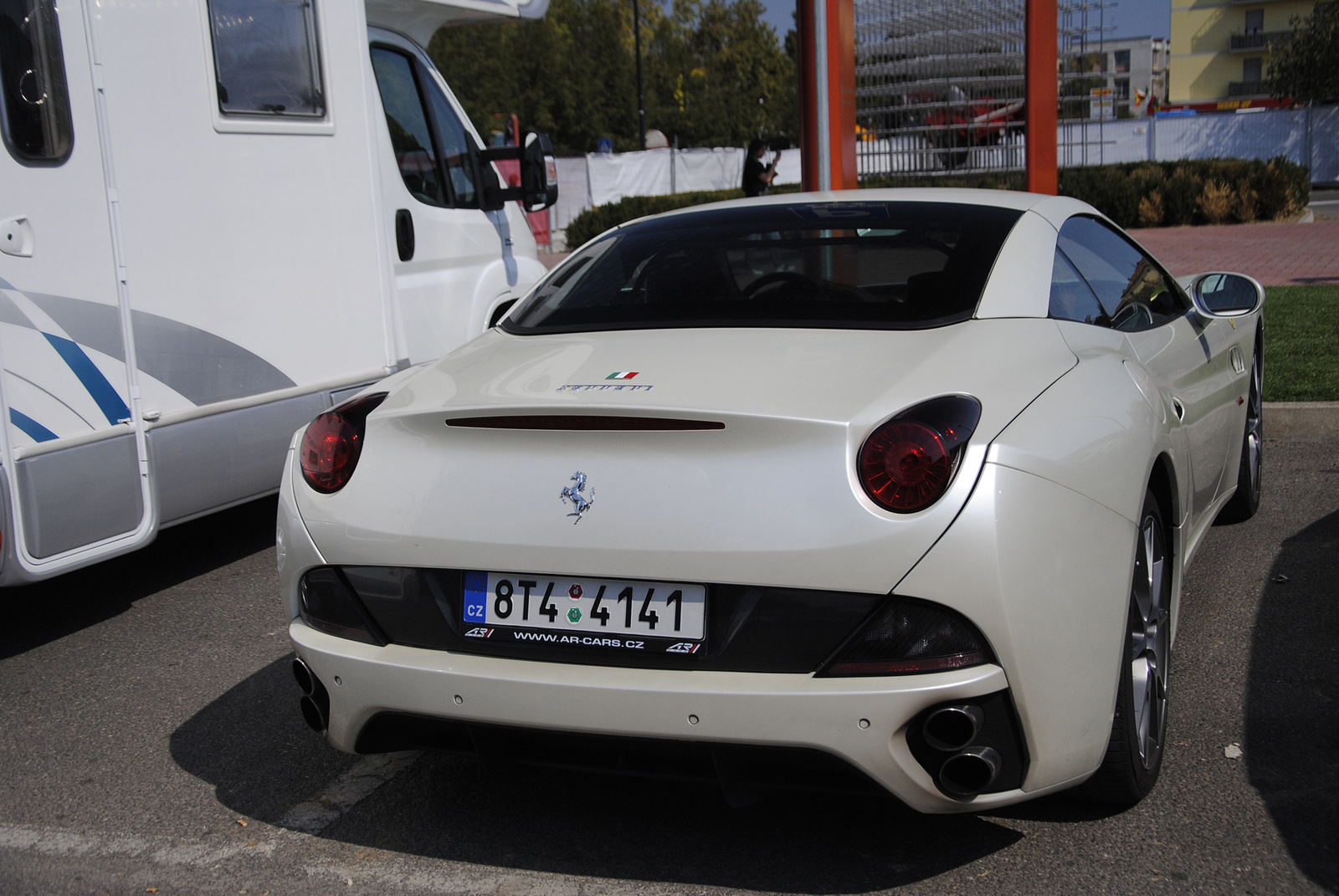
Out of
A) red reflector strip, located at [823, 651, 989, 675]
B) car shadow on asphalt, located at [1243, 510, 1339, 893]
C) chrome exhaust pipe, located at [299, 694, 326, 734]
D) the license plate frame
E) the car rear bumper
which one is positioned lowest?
car shadow on asphalt, located at [1243, 510, 1339, 893]

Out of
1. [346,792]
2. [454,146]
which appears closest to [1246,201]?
[454,146]

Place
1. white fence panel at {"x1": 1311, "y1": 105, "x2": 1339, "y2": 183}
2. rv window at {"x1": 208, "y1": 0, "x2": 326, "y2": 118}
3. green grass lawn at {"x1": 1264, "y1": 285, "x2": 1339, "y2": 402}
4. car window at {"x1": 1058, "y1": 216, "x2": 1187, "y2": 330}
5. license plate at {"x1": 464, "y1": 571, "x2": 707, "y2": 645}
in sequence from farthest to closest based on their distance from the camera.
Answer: white fence panel at {"x1": 1311, "y1": 105, "x2": 1339, "y2": 183}, green grass lawn at {"x1": 1264, "y1": 285, "x2": 1339, "y2": 402}, rv window at {"x1": 208, "y1": 0, "x2": 326, "y2": 118}, car window at {"x1": 1058, "y1": 216, "x2": 1187, "y2": 330}, license plate at {"x1": 464, "y1": 571, "x2": 707, "y2": 645}

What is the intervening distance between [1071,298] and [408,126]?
13.0ft

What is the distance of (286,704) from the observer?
148 inches

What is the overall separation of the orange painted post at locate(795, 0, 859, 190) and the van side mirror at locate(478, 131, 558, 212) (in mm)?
3615

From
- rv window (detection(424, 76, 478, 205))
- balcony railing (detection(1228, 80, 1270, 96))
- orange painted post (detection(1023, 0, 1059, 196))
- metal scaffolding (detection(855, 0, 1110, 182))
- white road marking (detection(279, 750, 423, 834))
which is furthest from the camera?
balcony railing (detection(1228, 80, 1270, 96))

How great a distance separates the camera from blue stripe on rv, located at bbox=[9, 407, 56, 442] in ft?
13.0

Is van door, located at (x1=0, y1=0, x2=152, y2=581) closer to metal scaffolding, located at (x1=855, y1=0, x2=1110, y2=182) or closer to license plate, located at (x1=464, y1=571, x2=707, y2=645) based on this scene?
license plate, located at (x1=464, y1=571, x2=707, y2=645)

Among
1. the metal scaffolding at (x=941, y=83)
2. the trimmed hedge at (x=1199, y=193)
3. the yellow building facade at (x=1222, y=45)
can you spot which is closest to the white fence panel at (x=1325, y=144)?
the trimmed hedge at (x=1199, y=193)

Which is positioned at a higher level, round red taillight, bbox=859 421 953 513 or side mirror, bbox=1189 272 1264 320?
side mirror, bbox=1189 272 1264 320

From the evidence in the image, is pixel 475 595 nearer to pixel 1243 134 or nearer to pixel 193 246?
pixel 193 246

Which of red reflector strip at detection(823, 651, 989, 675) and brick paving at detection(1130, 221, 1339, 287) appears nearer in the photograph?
red reflector strip at detection(823, 651, 989, 675)

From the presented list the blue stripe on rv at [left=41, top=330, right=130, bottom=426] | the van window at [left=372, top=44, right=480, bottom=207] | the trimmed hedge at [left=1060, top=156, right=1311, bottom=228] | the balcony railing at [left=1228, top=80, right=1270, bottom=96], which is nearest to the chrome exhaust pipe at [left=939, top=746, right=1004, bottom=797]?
the blue stripe on rv at [left=41, top=330, right=130, bottom=426]

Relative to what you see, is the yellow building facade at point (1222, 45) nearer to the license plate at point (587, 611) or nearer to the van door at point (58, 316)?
the van door at point (58, 316)
